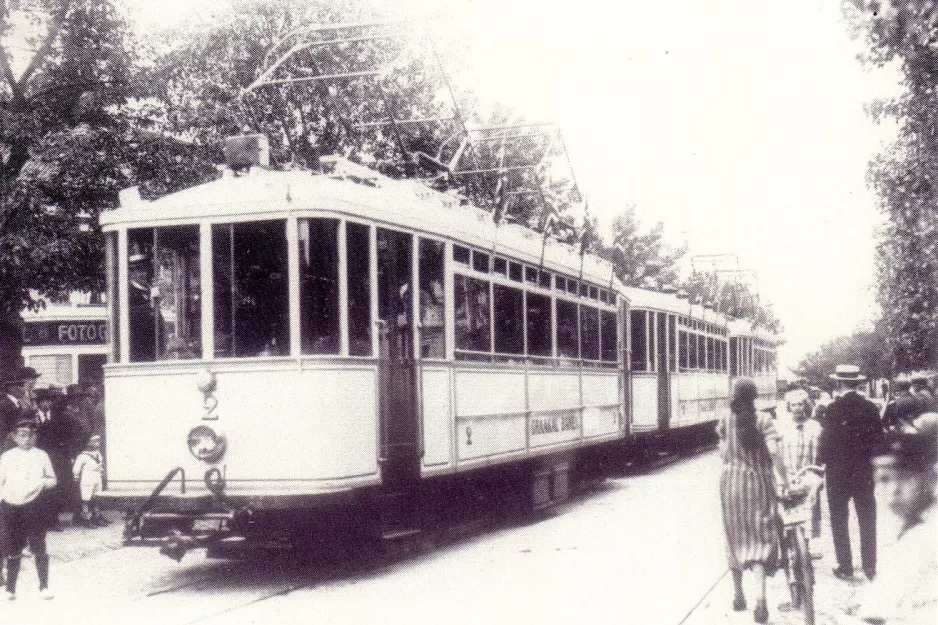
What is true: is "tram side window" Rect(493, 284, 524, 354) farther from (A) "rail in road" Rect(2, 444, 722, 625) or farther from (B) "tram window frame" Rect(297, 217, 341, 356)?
(B) "tram window frame" Rect(297, 217, 341, 356)

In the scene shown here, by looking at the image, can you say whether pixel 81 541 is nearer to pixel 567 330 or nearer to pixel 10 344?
pixel 10 344

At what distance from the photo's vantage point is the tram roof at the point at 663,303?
2192cm

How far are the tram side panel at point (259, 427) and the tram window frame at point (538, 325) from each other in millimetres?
4054

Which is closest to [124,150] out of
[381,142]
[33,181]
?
[33,181]

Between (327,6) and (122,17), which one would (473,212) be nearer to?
(122,17)

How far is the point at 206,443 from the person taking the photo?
988 cm

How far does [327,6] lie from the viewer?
965 inches

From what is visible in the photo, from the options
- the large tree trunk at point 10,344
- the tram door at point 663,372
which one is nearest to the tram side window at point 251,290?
the large tree trunk at point 10,344

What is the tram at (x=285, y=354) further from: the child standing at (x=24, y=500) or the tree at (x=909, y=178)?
the tree at (x=909, y=178)

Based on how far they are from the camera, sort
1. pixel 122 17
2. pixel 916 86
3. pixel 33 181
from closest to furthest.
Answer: pixel 916 86 → pixel 33 181 → pixel 122 17

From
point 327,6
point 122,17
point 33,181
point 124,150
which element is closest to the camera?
point 33,181

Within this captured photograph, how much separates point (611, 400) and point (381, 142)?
10444 millimetres

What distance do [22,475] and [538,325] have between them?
6425 mm

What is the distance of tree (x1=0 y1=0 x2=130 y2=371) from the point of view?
15.3 metres
